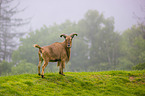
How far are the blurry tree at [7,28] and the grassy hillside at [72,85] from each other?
51.9 metres

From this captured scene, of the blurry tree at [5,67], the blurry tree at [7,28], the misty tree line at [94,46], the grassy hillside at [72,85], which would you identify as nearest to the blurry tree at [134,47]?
the misty tree line at [94,46]

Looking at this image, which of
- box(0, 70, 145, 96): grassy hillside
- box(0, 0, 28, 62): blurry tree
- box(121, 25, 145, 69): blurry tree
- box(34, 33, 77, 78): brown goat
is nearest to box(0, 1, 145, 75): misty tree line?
box(121, 25, 145, 69): blurry tree

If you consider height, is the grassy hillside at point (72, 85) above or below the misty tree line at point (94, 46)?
below

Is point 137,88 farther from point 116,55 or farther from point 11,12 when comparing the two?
point 11,12

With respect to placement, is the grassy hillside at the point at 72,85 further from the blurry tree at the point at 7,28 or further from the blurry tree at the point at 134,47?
the blurry tree at the point at 7,28

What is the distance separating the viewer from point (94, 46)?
220ft

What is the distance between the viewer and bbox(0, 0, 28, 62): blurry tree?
61.1 meters

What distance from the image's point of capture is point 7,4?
61281 millimetres

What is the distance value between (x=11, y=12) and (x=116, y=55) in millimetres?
39743

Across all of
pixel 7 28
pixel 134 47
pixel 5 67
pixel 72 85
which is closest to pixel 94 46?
pixel 134 47

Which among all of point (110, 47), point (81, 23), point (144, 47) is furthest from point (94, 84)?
point (81, 23)

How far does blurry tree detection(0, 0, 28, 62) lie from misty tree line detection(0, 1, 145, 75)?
9.93ft

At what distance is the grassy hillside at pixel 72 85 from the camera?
10.3 m

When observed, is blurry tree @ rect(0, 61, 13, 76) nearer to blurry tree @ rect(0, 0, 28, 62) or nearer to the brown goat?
blurry tree @ rect(0, 0, 28, 62)
